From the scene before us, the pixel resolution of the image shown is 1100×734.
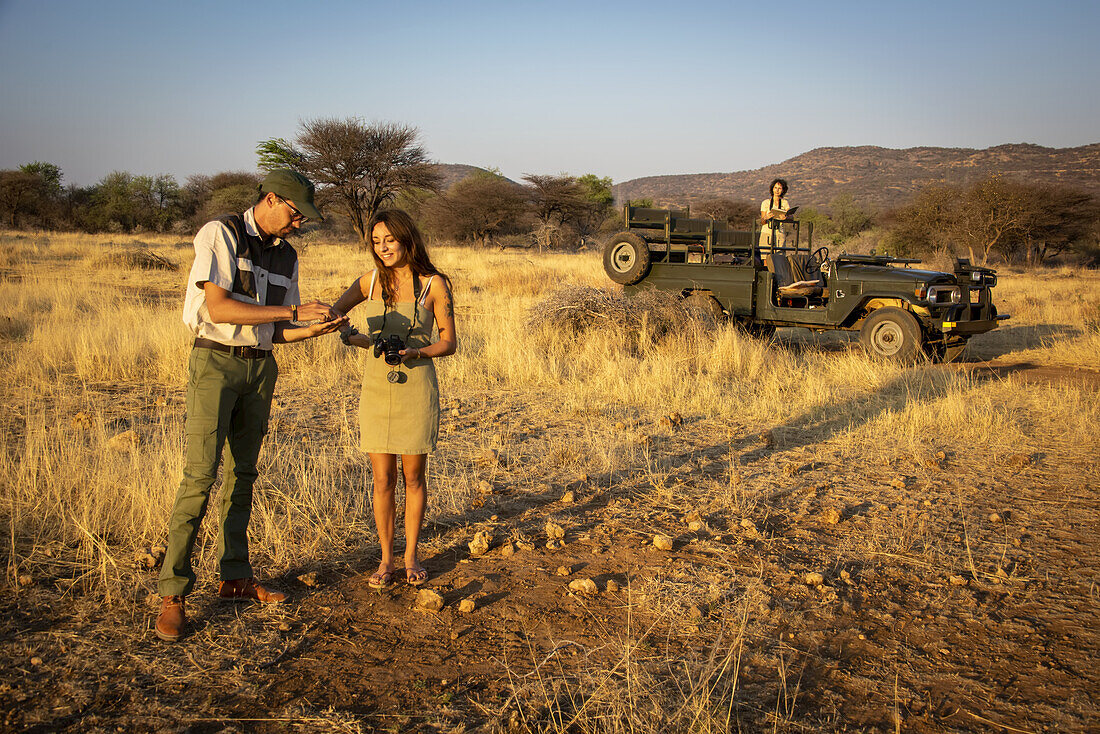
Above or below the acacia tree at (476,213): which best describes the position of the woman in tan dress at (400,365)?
below

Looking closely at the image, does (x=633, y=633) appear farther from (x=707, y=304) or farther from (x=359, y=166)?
(x=359, y=166)

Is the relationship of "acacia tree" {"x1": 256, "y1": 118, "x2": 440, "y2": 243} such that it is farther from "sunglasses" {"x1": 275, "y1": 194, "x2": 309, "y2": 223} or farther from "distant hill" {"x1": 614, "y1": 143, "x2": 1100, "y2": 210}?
"distant hill" {"x1": 614, "y1": 143, "x2": 1100, "y2": 210}

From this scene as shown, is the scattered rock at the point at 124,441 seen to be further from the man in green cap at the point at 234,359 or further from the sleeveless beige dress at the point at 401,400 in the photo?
the sleeveless beige dress at the point at 401,400

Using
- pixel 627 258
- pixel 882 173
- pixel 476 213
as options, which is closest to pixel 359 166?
pixel 476 213

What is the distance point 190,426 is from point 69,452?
7.06ft

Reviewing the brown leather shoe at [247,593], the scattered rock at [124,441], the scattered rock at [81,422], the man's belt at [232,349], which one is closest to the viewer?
the man's belt at [232,349]

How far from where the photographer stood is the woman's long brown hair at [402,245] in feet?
10.3

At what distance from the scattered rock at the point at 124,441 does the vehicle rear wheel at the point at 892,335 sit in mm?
8275

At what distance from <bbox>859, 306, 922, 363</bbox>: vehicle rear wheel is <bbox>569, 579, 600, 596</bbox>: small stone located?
278 inches

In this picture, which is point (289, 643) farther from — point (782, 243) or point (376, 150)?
point (376, 150)

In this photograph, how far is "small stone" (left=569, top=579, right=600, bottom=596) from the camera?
3.22m

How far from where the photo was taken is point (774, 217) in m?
9.84

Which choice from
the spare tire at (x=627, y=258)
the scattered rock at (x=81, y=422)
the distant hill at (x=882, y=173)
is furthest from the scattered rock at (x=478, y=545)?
the distant hill at (x=882, y=173)

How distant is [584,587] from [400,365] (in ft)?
4.40
